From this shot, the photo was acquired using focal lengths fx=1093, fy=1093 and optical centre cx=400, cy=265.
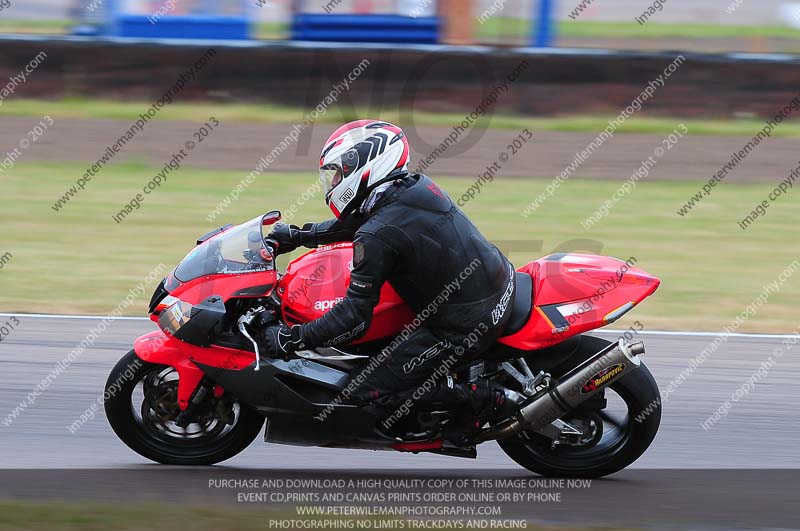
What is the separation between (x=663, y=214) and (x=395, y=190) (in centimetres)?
825

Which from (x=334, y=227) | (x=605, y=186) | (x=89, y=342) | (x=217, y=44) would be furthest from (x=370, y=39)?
(x=334, y=227)

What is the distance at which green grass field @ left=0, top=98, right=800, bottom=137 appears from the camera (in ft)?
55.2

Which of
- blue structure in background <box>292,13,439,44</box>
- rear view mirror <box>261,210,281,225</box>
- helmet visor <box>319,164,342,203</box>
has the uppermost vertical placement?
helmet visor <box>319,164,342,203</box>

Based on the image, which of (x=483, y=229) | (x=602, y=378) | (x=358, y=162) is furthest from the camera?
(x=483, y=229)

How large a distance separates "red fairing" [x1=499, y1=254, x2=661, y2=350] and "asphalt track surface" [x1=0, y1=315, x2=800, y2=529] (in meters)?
0.78

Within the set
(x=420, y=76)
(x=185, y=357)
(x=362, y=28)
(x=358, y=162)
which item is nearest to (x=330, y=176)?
(x=358, y=162)

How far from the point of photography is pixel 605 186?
1399 cm

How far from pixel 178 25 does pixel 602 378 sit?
15.9 m

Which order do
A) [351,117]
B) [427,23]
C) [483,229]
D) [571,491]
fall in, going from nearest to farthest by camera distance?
[571,491], [483,229], [351,117], [427,23]

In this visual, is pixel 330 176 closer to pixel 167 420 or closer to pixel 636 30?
pixel 167 420

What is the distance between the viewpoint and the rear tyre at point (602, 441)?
519cm

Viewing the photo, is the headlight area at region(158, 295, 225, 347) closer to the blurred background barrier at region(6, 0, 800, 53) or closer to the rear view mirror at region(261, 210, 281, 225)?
the rear view mirror at region(261, 210, 281, 225)

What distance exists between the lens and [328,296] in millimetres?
5078

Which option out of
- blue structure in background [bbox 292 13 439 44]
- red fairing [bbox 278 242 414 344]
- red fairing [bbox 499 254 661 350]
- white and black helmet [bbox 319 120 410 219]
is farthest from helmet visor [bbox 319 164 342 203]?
blue structure in background [bbox 292 13 439 44]
